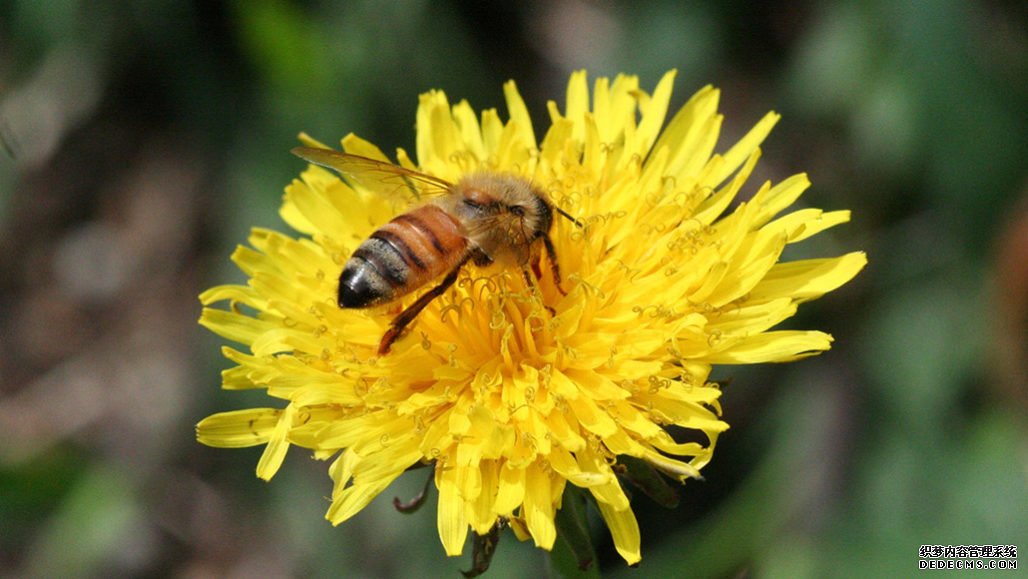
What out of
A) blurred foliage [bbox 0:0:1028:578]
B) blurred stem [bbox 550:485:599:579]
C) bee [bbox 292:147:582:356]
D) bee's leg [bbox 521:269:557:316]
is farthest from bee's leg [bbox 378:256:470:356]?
blurred foliage [bbox 0:0:1028:578]

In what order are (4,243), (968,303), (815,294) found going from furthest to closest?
(4,243) < (968,303) < (815,294)

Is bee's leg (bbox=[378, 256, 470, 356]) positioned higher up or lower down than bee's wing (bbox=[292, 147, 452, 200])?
lower down

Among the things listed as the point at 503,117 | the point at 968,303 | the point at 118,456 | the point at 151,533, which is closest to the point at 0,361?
the point at 118,456

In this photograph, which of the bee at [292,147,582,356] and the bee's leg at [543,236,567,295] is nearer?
the bee at [292,147,582,356]

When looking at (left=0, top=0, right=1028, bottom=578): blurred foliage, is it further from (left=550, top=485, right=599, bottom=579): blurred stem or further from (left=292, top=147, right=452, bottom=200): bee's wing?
(left=292, top=147, right=452, bottom=200): bee's wing

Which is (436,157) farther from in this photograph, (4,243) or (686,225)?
(4,243)

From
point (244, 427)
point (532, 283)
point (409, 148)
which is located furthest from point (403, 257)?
point (409, 148)
